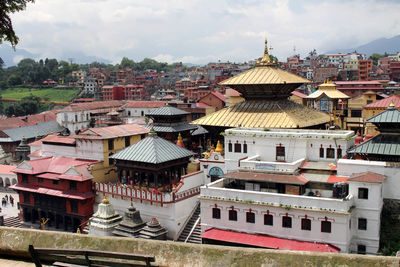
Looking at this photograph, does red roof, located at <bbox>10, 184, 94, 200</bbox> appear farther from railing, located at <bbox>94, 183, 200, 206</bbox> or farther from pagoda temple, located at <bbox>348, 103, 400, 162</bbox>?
pagoda temple, located at <bbox>348, 103, 400, 162</bbox>

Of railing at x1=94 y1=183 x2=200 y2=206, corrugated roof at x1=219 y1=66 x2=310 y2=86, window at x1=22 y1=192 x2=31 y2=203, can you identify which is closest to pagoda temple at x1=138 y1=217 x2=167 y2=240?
railing at x1=94 y1=183 x2=200 y2=206

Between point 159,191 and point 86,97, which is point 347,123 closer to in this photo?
point 159,191

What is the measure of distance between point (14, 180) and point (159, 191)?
31.1m

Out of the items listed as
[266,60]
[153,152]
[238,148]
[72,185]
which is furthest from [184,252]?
[266,60]

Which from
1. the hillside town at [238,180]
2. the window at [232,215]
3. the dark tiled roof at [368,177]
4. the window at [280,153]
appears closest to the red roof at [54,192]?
the hillside town at [238,180]

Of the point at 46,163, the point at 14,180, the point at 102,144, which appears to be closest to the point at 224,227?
the point at 102,144

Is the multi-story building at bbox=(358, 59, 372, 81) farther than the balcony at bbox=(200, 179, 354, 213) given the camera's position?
Yes

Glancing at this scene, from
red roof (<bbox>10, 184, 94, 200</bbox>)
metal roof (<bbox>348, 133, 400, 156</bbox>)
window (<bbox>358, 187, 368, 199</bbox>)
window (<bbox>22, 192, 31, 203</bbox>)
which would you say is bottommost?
window (<bbox>22, 192, 31, 203</bbox>)

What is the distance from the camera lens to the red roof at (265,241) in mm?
22984

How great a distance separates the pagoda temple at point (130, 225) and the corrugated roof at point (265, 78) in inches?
588

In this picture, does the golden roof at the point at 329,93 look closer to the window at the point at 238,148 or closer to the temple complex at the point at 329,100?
the temple complex at the point at 329,100

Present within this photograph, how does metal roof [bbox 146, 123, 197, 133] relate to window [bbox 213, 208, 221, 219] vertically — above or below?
above

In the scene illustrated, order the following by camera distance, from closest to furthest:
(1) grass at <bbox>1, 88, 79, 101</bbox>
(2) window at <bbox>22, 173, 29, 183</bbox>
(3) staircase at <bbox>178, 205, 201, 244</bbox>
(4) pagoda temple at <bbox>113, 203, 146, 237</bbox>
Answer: (4) pagoda temple at <bbox>113, 203, 146, 237</bbox>
(3) staircase at <bbox>178, 205, 201, 244</bbox>
(2) window at <bbox>22, 173, 29, 183</bbox>
(1) grass at <bbox>1, 88, 79, 101</bbox>

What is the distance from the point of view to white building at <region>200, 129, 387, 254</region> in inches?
927
